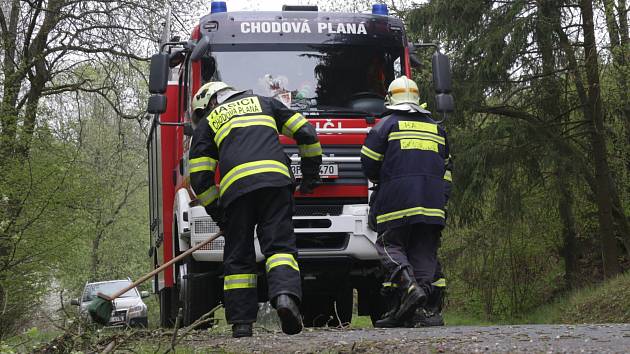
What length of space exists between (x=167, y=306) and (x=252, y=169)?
5.43 metres

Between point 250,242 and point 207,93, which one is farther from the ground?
point 207,93

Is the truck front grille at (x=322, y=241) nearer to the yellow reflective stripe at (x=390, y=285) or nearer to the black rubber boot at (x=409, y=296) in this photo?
the yellow reflective stripe at (x=390, y=285)

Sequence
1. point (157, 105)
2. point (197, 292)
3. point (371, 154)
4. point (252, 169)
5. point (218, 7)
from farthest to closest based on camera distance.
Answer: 1. point (218, 7)
2. point (157, 105)
3. point (197, 292)
4. point (371, 154)
5. point (252, 169)

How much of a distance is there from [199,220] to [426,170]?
2.00m

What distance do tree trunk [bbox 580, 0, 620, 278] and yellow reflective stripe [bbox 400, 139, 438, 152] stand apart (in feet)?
22.5

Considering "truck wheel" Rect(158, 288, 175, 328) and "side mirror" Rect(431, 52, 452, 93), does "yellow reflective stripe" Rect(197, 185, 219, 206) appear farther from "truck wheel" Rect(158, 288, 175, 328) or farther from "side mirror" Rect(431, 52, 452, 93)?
"truck wheel" Rect(158, 288, 175, 328)

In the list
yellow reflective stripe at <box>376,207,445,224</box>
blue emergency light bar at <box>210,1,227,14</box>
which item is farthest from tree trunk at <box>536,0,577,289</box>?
yellow reflective stripe at <box>376,207,445,224</box>

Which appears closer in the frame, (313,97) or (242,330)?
(242,330)

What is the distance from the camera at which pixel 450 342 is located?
219 inches

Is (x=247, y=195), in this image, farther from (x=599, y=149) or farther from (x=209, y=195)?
(x=599, y=149)

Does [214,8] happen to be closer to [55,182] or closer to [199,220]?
[199,220]

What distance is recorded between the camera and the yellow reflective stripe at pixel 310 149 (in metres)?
7.22

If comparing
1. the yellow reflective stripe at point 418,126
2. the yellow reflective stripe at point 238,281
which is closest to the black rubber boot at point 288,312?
the yellow reflective stripe at point 238,281

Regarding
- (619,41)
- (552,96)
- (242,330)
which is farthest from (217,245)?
(552,96)
